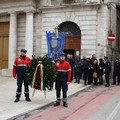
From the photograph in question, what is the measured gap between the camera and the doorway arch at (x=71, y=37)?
2622 centimetres

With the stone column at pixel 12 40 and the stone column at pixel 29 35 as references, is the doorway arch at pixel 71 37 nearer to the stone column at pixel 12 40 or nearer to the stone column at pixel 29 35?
the stone column at pixel 29 35

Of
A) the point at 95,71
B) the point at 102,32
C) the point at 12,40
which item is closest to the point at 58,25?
the point at 102,32

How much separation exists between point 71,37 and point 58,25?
52.2 inches

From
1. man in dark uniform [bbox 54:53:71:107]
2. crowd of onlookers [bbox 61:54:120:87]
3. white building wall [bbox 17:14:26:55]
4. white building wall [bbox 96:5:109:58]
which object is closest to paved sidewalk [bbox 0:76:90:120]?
man in dark uniform [bbox 54:53:71:107]

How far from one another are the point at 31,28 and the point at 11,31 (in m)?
1.72

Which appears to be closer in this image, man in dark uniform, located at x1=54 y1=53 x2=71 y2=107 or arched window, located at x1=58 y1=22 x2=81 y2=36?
man in dark uniform, located at x1=54 y1=53 x2=71 y2=107

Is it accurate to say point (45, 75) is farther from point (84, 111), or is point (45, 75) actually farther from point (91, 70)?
point (91, 70)

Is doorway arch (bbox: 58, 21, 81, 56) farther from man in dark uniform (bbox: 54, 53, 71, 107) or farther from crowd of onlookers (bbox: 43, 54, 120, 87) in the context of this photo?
man in dark uniform (bbox: 54, 53, 71, 107)

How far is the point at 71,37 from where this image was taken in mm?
26500

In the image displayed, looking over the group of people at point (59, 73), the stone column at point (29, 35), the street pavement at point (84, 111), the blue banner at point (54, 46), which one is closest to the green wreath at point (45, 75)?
the group of people at point (59, 73)

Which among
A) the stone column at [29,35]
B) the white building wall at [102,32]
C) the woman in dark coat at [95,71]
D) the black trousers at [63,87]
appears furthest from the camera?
the stone column at [29,35]

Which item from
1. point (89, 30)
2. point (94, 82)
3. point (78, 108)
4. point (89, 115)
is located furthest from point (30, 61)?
point (89, 30)

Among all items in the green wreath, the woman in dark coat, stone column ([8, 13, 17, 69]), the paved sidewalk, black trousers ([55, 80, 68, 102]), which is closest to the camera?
the paved sidewalk

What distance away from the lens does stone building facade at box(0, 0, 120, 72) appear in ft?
82.6
